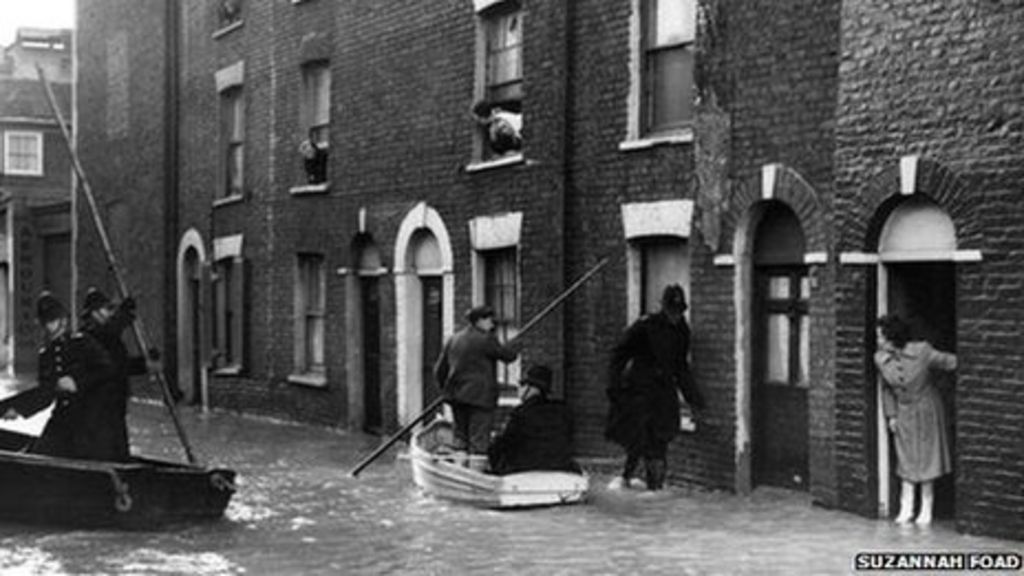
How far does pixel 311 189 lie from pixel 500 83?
5.99 metres

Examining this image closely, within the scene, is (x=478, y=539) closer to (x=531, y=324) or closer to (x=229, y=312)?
(x=531, y=324)

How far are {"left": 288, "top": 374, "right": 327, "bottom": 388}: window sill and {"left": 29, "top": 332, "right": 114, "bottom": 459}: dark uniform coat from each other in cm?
1045

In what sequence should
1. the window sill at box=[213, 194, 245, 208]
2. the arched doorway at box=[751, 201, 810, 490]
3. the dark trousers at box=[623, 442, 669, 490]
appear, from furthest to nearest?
the window sill at box=[213, 194, 245, 208] < the dark trousers at box=[623, 442, 669, 490] < the arched doorway at box=[751, 201, 810, 490]

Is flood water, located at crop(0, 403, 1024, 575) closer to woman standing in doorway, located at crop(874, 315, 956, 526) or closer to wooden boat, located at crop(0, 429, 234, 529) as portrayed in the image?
wooden boat, located at crop(0, 429, 234, 529)

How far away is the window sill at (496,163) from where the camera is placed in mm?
19595

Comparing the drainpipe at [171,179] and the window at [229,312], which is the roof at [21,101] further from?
the window at [229,312]

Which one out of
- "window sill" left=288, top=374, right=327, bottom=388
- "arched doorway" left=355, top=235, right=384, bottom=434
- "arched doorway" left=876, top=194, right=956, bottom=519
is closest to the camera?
"arched doorway" left=876, top=194, right=956, bottom=519

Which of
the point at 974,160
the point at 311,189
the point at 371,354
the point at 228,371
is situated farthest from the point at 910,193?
the point at 228,371

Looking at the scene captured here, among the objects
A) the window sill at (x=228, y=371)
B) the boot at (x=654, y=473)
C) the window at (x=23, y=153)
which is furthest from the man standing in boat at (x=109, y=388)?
the window at (x=23, y=153)

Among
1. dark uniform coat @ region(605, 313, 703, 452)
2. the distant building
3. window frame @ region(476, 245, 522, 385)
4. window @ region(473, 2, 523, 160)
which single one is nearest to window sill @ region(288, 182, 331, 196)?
window @ region(473, 2, 523, 160)

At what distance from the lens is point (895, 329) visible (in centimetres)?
1361

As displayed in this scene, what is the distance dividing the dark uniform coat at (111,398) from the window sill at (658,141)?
19.3 feet

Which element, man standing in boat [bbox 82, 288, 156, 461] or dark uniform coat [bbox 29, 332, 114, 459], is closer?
dark uniform coat [bbox 29, 332, 114, 459]

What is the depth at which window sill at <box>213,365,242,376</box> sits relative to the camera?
28.4 m
